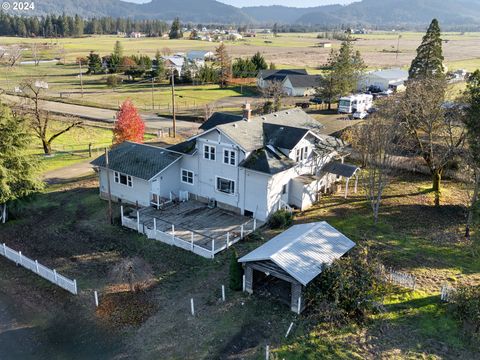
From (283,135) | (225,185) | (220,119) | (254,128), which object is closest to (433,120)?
(283,135)

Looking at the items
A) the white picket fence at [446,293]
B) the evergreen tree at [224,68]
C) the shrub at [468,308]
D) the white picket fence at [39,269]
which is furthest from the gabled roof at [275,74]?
the shrub at [468,308]

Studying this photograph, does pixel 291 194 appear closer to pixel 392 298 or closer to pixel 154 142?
pixel 392 298

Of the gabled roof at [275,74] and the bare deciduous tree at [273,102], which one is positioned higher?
the gabled roof at [275,74]

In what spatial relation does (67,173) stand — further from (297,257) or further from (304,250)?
(297,257)

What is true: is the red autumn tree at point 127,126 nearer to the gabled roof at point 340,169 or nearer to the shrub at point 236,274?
the gabled roof at point 340,169

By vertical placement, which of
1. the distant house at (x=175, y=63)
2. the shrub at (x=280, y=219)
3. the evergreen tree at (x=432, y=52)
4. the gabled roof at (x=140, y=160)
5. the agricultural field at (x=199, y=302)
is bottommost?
the agricultural field at (x=199, y=302)

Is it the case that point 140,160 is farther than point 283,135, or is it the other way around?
point 140,160

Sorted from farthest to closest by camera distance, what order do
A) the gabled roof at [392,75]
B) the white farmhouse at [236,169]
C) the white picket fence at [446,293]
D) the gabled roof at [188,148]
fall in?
the gabled roof at [392,75] → the gabled roof at [188,148] → the white farmhouse at [236,169] → the white picket fence at [446,293]
